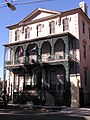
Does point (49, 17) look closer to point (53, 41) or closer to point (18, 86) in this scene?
point (53, 41)

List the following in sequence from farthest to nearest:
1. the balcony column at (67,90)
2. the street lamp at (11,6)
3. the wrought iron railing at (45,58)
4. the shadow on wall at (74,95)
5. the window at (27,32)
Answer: the window at (27,32) < the wrought iron railing at (45,58) < the balcony column at (67,90) < the shadow on wall at (74,95) < the street lamp at (11,6)

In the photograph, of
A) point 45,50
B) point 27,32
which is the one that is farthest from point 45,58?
point 27,32

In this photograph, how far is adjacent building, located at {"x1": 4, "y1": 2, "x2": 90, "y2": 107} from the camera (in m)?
29.1

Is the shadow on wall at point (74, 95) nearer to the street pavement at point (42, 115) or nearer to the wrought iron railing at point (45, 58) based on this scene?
the wrought iron railing at point (45, 58)

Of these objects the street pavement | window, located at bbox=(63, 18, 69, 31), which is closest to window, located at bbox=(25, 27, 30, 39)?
window, located at bbox=(63, 18, 69, 31)

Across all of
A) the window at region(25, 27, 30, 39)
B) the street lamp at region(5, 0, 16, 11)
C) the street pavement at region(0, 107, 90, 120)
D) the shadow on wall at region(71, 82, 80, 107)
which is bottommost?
the street pavement at region(0, 107, 90, 120)

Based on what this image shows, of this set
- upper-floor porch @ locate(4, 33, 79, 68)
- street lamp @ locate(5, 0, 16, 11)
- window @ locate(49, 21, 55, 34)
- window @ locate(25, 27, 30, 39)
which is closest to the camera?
street lamp @ locate(5, 0, 16, 11)

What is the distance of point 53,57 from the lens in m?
30.1

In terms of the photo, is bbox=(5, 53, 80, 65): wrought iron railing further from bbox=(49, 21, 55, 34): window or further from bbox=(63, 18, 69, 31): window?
bbox=(63, 18, 69, 31): window

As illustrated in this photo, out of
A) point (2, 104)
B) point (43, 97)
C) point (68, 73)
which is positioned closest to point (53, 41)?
point (68, 73)

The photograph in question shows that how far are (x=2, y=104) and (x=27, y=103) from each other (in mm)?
4492

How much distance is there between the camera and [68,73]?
93.1 feet

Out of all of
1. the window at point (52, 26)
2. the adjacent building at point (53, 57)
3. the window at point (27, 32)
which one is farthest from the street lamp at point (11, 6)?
the window at point (27, 32)

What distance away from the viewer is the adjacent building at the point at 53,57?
29.1m
